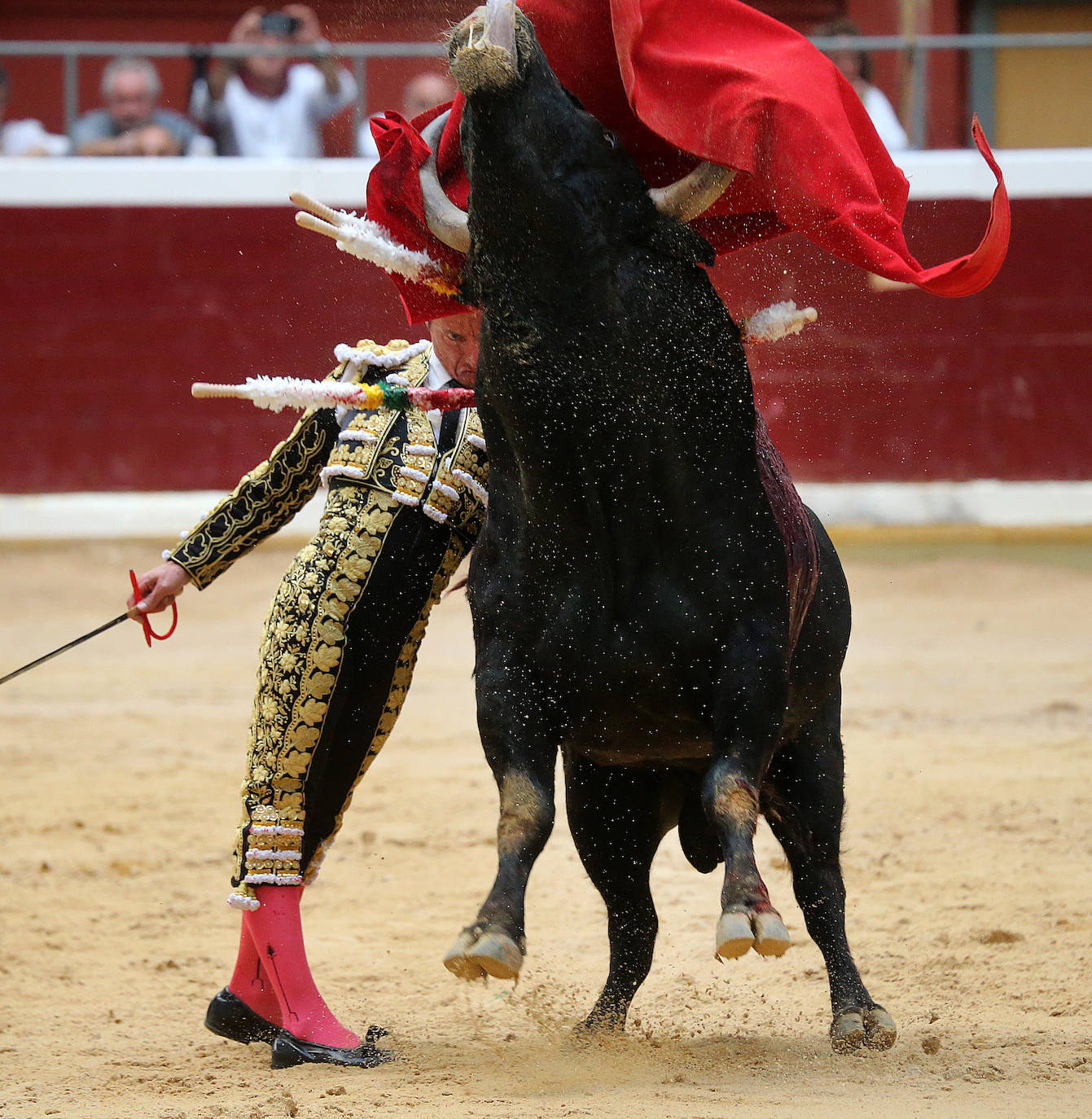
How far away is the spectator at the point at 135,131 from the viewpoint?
9.41 metres

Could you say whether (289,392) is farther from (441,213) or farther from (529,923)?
(529,923)

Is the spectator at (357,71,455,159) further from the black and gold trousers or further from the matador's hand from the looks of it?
the matador's hand

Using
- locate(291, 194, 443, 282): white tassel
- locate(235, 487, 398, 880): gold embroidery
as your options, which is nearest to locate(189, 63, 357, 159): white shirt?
locate(235, 487, 398, 880): gold embroidery

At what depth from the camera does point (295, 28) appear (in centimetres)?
826

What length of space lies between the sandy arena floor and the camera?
2.89 meters

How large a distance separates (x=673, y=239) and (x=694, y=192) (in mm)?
74

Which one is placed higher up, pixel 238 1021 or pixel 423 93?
Result: pixel 423 93

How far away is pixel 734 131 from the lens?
8.30ft

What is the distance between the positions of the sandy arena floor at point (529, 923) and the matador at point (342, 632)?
166 millimetres

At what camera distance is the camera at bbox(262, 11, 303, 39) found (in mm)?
8078

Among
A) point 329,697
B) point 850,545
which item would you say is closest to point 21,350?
point 850,545

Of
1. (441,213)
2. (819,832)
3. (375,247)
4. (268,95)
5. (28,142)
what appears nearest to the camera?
(441,213)

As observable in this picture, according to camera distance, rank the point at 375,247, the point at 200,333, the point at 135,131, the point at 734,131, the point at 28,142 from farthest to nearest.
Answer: the point at 28,142 → the point at 200,333 → the point at 135,131 → the point at 375,247 → the point at 734,131

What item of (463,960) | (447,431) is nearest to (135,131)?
(447,431)
